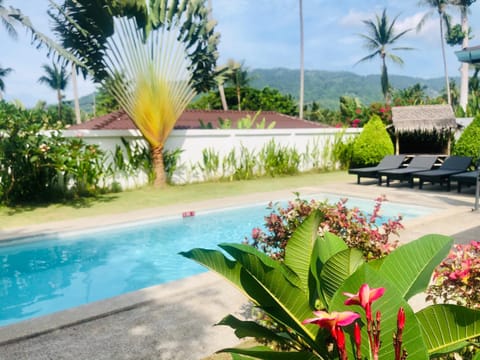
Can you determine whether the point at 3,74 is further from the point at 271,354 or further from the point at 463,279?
the point at 271,354

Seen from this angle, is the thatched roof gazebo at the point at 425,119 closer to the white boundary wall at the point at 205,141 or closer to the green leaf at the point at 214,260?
the white boundary wall at the point at 205,141

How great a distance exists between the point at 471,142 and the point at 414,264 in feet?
39.9

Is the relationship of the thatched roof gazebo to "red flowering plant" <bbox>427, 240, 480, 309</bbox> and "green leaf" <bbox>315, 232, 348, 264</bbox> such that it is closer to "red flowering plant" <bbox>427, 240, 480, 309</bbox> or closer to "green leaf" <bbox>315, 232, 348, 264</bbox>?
"red flowering plant" <bbox>427, 240, 480, 309</bbox>

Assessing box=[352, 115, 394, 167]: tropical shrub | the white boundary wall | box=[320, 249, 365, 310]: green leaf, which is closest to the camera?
box=[320, 249, 365, 310]: green leaf

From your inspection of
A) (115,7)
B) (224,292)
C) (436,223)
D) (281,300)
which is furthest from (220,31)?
(281,300)

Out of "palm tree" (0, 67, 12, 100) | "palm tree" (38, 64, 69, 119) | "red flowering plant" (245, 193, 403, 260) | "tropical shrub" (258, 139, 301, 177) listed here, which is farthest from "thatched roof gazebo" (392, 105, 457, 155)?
"palm tree" (38, 64, 69, 119)

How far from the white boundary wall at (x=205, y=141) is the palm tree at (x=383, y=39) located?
2609 cm

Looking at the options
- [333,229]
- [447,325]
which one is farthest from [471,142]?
[447,325]

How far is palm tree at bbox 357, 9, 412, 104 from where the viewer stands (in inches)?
1515

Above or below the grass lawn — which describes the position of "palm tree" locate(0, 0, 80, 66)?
above

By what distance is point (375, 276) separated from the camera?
3.57ft

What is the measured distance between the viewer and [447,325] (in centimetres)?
125

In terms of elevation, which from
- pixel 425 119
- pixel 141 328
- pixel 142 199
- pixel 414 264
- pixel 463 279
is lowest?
pixel 141 328

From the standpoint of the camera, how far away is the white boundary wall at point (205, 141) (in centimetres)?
1103
